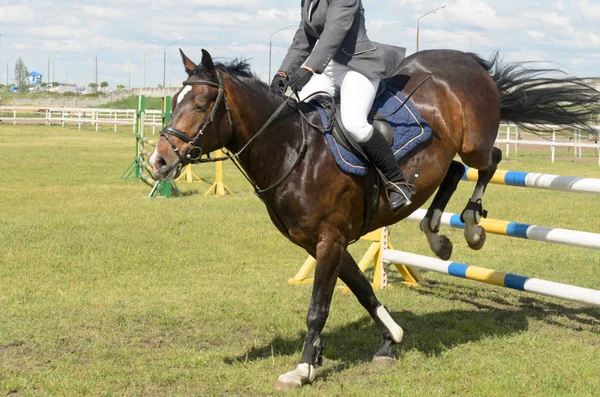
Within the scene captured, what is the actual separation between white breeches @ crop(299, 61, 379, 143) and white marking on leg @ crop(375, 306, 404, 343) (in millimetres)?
1453

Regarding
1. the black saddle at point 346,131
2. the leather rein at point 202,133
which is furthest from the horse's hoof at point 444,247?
the leather rein at point 202,133

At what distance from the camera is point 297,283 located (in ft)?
29.7

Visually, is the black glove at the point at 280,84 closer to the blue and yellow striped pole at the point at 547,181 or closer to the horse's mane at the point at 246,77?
the horse's mane at the point at 246,77

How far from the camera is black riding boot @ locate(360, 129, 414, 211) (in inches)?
237

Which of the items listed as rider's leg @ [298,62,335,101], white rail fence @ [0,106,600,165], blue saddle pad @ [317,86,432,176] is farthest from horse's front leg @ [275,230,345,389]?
white rail fence @ [0,106,600,165]

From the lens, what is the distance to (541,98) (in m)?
7.67

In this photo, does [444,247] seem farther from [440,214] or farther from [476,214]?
[476,214]

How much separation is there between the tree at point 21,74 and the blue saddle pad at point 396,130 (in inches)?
5024

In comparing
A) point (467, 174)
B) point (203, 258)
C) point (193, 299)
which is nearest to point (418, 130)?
point (467, 174)

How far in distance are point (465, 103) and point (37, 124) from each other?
49054 mm

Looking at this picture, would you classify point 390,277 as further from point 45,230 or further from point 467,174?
point 45,230

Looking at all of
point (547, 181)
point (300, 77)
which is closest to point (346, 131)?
point (300, 77)

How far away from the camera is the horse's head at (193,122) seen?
5312 mm

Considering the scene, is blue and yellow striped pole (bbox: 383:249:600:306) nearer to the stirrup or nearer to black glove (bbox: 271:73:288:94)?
the stirrup
